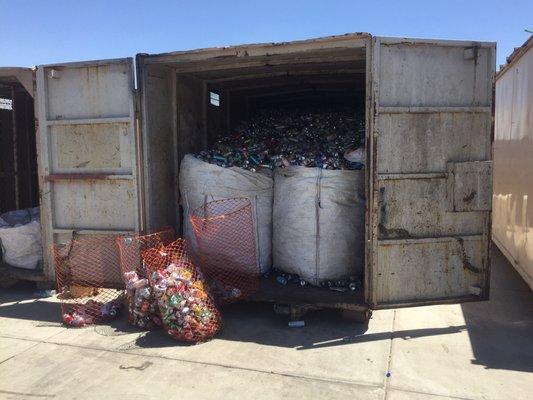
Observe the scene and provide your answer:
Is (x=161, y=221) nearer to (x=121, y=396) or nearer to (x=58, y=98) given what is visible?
(x=58, y=98)

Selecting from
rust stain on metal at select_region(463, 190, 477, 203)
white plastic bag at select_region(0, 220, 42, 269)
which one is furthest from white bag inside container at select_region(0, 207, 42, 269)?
rust stain on metal at select_region(463, 190, 477, 203)

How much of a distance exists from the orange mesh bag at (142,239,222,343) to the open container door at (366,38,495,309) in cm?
156

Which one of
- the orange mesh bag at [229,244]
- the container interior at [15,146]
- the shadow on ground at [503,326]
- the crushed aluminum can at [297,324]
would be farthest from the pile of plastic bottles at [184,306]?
the container interior at [15,146]

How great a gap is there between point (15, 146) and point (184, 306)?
4403 mm

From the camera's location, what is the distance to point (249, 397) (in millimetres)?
3225

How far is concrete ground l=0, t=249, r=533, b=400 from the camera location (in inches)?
131

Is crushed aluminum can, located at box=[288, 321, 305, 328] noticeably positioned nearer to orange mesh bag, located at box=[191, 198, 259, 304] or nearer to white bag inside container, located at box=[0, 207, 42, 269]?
orange mesh bag, located at box=[191, 198, 259, 304]

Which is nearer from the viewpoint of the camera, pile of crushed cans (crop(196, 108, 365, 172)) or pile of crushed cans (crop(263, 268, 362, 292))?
pile of crushed cans (crop(263, 268, 362, 292))

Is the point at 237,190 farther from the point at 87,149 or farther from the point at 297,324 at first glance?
the point at 87,149

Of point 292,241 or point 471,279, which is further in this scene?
point 292,241

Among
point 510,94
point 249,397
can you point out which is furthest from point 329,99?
point 249,397

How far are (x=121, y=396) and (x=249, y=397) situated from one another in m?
0.91

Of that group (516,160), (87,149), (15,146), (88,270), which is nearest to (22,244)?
(88,270)

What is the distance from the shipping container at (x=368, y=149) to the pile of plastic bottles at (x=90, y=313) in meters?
0.86
